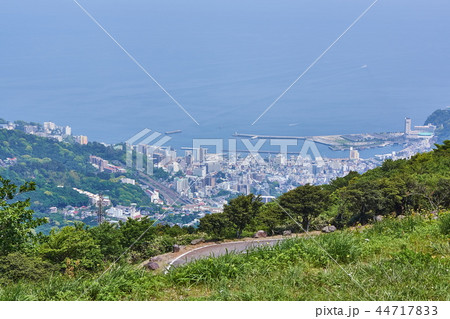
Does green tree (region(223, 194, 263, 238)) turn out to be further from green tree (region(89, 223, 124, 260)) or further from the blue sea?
the blue sea

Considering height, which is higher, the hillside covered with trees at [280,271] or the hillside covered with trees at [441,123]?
the hillside covered with trees at [441,123]

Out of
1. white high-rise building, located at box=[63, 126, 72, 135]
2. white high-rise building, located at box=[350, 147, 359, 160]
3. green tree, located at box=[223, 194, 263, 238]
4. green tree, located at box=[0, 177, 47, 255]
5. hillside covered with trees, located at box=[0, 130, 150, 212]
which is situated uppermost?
white high-rise building, located at box=[63, 126, 72, 135]

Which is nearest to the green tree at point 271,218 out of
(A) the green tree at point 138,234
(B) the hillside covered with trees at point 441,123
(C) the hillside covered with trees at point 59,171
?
(A) the green tree at point 138,234

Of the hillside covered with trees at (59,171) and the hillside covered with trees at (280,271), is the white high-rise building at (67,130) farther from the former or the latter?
the hillside covered with trees at (280,271)

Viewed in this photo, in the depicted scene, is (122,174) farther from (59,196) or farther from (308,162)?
(308,162)

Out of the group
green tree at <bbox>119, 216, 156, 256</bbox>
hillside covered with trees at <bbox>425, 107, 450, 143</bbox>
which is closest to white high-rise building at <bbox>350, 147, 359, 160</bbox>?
green tree at <bbox>119, 216, 156, 256</bbox>

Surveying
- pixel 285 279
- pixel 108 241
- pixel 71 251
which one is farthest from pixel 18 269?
pixel 108 241

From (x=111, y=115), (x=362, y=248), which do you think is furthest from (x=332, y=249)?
(x=111, y=115)
